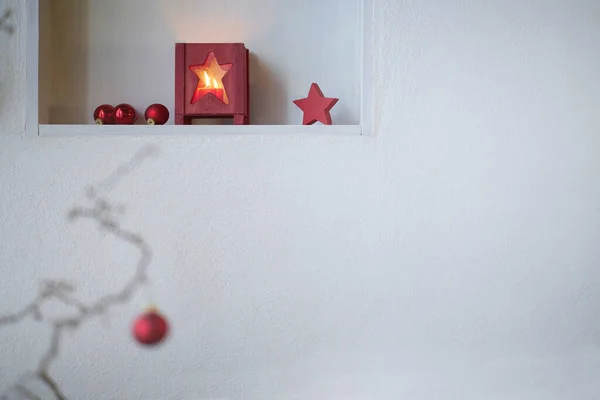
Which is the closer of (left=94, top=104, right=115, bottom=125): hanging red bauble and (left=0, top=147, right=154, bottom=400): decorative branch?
(left=0, top=147, right=154, bottom=400): decorative branch

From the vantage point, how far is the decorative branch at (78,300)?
5.41 ft

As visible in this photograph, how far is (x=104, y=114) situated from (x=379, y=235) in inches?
32.0

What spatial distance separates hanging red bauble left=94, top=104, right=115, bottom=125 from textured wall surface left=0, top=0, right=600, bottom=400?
0.11m

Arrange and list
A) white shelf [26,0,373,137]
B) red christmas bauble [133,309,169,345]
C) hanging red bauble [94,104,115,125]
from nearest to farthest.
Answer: red christmas bauble [133,309,169,345] < hanging red bauble [94,104,115,125] < white shelf [26,0,373,137]

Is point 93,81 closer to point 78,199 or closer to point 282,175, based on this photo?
point 78,199

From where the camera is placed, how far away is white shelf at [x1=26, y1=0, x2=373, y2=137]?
1.87 metres

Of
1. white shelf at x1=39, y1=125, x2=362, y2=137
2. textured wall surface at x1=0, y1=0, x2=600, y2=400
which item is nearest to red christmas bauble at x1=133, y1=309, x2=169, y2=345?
textured wall surface at x1=0, y1=0, x2=600, y2=400

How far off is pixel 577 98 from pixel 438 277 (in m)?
0.61

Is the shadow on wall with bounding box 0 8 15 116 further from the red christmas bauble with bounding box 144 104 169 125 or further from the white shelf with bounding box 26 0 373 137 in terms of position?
the red christmas bauble with bounding box 144 104 169 125

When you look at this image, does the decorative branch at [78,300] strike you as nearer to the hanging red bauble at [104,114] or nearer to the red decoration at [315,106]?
the hanging red bauble at [104,114]

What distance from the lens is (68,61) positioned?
1.88 m

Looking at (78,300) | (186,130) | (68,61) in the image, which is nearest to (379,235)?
(186,130)

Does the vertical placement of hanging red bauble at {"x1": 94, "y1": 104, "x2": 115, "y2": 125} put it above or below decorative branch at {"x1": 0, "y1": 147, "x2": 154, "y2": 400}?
above

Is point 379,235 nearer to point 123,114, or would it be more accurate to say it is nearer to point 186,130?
point 186,130
